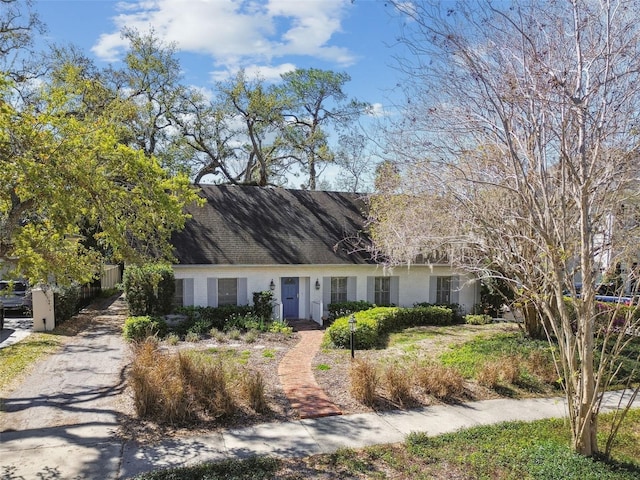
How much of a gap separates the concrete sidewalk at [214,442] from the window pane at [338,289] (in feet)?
37.6

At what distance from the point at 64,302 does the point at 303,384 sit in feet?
38.3

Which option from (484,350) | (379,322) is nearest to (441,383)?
(484,350)

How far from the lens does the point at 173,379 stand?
8.65 metres

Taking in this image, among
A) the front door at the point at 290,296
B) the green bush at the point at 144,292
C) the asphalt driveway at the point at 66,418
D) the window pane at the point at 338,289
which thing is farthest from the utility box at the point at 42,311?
the window pane at the point at 338,289

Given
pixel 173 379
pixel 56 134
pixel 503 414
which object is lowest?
pixel 503 414

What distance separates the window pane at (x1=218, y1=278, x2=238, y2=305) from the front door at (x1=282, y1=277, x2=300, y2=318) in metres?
2.01

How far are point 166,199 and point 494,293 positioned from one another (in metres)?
16.0

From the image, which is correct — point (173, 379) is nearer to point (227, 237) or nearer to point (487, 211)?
point (487, 211)

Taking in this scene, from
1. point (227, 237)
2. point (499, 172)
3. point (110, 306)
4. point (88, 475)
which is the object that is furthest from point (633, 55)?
point (110, 306)

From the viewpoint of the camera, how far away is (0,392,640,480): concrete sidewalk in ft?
21.5

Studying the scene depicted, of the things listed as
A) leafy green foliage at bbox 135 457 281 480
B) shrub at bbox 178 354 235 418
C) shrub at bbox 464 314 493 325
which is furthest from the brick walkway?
shrub at bbox 464 314 493 325

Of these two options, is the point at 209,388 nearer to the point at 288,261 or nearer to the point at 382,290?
the point at 288,261

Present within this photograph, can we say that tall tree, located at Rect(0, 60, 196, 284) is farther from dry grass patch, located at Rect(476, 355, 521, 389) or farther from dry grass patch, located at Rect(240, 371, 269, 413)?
dry grass patch, located at Rect(476, 355, 521, 389)

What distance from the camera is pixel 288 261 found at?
19.5 meters
